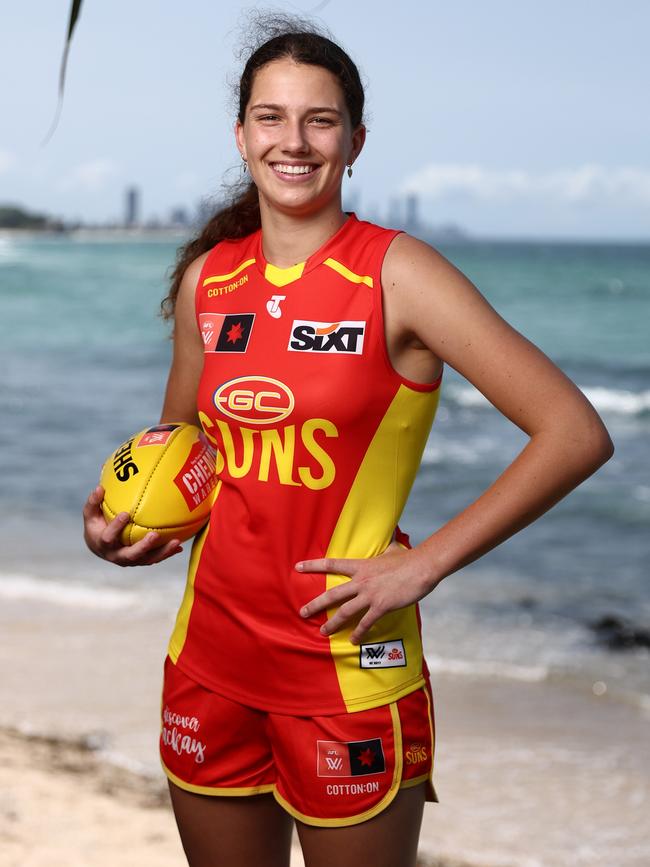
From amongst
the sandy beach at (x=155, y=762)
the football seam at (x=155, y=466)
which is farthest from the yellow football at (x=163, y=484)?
the sandy beach at (x=155, y=762)

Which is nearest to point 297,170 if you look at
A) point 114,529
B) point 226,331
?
point 226,331

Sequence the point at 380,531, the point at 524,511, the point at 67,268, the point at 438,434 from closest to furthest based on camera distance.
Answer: the point at 524,511 → the point at 380,531 → the point at 438,434 → the point at 67,268

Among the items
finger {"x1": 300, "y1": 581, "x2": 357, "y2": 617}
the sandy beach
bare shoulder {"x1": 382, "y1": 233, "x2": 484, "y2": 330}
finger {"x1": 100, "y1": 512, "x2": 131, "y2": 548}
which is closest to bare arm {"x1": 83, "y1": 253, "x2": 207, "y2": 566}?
finger {"x1": 100, "y1": 512, "x2": 131, "y2": 548}

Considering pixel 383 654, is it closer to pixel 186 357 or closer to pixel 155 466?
pixel 155 466

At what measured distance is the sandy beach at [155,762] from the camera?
3.92 m

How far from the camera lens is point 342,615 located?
195cm

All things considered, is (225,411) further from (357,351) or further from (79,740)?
(79,740)

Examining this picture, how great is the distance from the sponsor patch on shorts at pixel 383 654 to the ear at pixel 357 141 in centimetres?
88

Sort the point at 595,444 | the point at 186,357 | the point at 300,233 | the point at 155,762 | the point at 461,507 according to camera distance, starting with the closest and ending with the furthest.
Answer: the point at 595,444 < the point at 300,233 < the point at 186,357 < the point at 155,762 < the point at 461,507

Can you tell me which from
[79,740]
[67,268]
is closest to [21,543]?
[79,740]

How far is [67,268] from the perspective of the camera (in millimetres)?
62281

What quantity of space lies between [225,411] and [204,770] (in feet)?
2.18

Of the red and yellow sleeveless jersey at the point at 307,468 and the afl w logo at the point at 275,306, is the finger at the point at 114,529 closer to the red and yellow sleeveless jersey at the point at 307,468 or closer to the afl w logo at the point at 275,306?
the red and yellow sleeveless jersey at the point at 307,468

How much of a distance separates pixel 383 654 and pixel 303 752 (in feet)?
0.72
